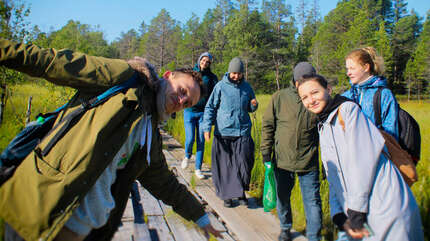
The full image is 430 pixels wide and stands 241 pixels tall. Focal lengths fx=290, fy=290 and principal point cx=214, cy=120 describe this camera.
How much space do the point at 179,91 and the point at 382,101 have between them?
165 cm

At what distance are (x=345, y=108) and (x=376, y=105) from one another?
0.70 m

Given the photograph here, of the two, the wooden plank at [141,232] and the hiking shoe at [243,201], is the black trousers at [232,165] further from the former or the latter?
the wooden plank at [141,232]

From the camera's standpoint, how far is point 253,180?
14.7 ft

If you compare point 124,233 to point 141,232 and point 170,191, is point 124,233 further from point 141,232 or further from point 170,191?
point 170,191

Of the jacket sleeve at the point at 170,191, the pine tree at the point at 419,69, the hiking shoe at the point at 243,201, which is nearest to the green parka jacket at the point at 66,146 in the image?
the jacket sleeve at the point at 170,191

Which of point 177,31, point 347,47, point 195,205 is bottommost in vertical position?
point 195,205

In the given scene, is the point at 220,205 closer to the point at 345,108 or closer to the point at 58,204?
the point at 345,108

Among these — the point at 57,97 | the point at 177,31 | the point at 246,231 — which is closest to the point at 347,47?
the point at 177,31

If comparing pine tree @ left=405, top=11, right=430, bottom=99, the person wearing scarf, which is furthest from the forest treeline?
the person wearing scarf

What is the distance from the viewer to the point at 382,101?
2.27 metres

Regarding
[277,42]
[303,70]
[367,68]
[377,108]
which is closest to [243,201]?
[303,70]

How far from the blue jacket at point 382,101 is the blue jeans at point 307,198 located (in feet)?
2.83

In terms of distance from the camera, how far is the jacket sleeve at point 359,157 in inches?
64.1

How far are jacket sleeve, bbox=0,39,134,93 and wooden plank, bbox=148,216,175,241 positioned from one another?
204 centimetres
